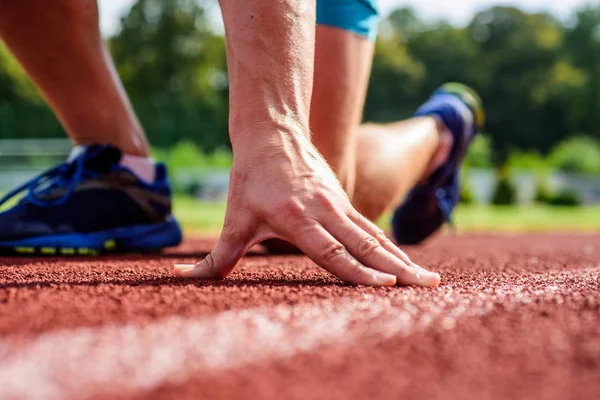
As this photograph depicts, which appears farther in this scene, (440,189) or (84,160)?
(440,189)

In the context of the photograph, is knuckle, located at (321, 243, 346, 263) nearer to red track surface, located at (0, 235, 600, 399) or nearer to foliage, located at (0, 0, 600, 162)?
red track surface, located at (0, 235, 600, 399)

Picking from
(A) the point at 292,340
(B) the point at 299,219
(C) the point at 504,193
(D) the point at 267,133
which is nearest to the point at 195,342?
(A) the point at 292,340

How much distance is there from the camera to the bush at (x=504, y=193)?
14.3 metres

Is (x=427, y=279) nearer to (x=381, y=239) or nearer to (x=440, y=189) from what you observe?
(x=381, y=239)

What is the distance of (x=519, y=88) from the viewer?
1480 inches

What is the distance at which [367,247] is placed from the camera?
1.26 meters

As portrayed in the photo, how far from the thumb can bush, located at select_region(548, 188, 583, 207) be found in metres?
14.4

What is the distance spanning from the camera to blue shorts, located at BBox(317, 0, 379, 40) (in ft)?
7.29

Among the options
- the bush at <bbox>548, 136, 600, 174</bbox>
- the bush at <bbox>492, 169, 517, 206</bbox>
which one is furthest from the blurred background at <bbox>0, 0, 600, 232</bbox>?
the bush at <bbox>492, 169, 517, 206</bbox>

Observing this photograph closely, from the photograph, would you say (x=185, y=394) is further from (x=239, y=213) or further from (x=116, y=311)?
(x=239, y=213)

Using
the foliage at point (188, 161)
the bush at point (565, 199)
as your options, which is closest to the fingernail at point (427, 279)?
the bush at point (565, 199)

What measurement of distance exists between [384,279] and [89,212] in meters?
1.22

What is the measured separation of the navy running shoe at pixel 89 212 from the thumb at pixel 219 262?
0.81 metres

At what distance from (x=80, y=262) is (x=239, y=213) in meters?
0.73
